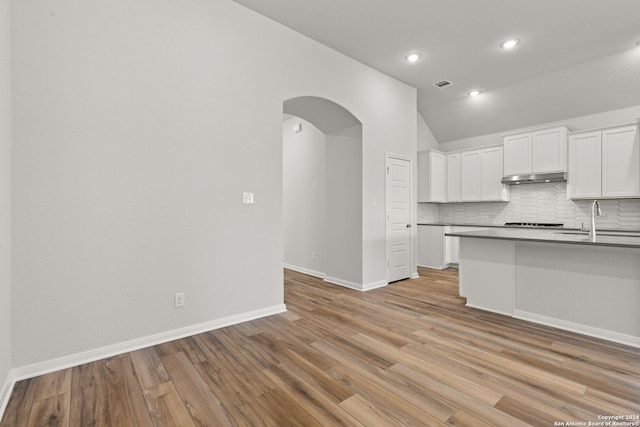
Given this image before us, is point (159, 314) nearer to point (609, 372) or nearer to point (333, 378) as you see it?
point (333, 378)

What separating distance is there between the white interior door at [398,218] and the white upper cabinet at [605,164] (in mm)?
2808

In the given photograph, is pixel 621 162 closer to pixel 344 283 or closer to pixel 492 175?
pixel 492 175

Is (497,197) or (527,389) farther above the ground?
(497,197)

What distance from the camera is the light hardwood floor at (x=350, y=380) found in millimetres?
1709

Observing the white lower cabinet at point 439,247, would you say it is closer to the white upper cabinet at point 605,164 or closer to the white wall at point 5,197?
the white upper cabinet at point 605,164

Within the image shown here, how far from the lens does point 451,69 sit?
4.70 metres

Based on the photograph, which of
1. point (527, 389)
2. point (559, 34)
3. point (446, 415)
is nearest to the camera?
point (446, 415)

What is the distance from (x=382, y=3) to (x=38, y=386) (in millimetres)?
4375

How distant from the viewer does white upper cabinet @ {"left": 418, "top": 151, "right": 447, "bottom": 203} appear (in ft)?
21.6

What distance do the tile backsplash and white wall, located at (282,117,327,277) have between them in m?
2.78

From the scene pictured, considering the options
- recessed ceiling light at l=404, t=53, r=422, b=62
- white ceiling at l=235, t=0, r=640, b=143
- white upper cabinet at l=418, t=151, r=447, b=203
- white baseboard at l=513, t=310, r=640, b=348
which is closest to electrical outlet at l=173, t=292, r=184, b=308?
white ceiling at l=235, t=0, r=640, b=143

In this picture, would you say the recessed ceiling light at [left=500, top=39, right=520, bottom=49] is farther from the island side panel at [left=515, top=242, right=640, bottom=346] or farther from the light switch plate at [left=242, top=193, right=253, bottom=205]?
the light switch plate at [left=242, top=193, right=253, bottom=205]

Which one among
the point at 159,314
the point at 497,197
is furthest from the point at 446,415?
the point at 497,197

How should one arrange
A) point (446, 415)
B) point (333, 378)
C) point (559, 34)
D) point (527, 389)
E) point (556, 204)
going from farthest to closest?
1. point (556, 204)
2. point (559, 34)
3. point (333, 378)
4. point (527, 389)
5. point (446, 415)
